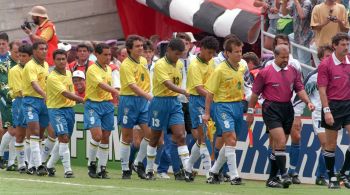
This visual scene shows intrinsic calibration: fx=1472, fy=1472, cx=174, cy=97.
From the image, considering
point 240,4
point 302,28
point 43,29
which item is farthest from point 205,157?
point 240,4

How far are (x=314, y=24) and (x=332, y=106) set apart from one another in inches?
172

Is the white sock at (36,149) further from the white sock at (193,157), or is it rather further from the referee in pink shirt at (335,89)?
the referee in pink shirt at (335,89)

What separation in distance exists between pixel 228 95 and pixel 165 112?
55.8 inches

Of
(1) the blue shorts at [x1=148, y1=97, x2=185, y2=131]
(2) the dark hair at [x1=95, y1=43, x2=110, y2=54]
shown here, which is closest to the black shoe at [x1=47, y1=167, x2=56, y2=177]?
(1) the blue shorts at [x1=148, y1=97, x2=185, y2=131]

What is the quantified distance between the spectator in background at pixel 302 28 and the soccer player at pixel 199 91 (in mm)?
3630

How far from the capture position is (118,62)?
88.5 ft

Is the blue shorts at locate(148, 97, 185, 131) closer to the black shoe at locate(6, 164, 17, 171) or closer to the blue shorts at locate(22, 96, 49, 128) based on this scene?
the blue shorts at locate(22, 96, 49, 128)

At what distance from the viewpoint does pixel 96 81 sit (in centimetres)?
2344

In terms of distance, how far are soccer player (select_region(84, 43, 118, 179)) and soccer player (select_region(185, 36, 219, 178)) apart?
1235 millimetres

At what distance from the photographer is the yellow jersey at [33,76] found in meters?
24.0

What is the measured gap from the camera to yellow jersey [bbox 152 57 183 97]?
2297cm

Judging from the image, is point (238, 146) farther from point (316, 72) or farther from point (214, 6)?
point (214, 6)

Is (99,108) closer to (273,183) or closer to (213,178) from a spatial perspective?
(213,178)

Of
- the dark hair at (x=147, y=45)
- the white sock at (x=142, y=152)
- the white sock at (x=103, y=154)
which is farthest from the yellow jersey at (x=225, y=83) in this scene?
the dark hair at (x=147, y=45)
